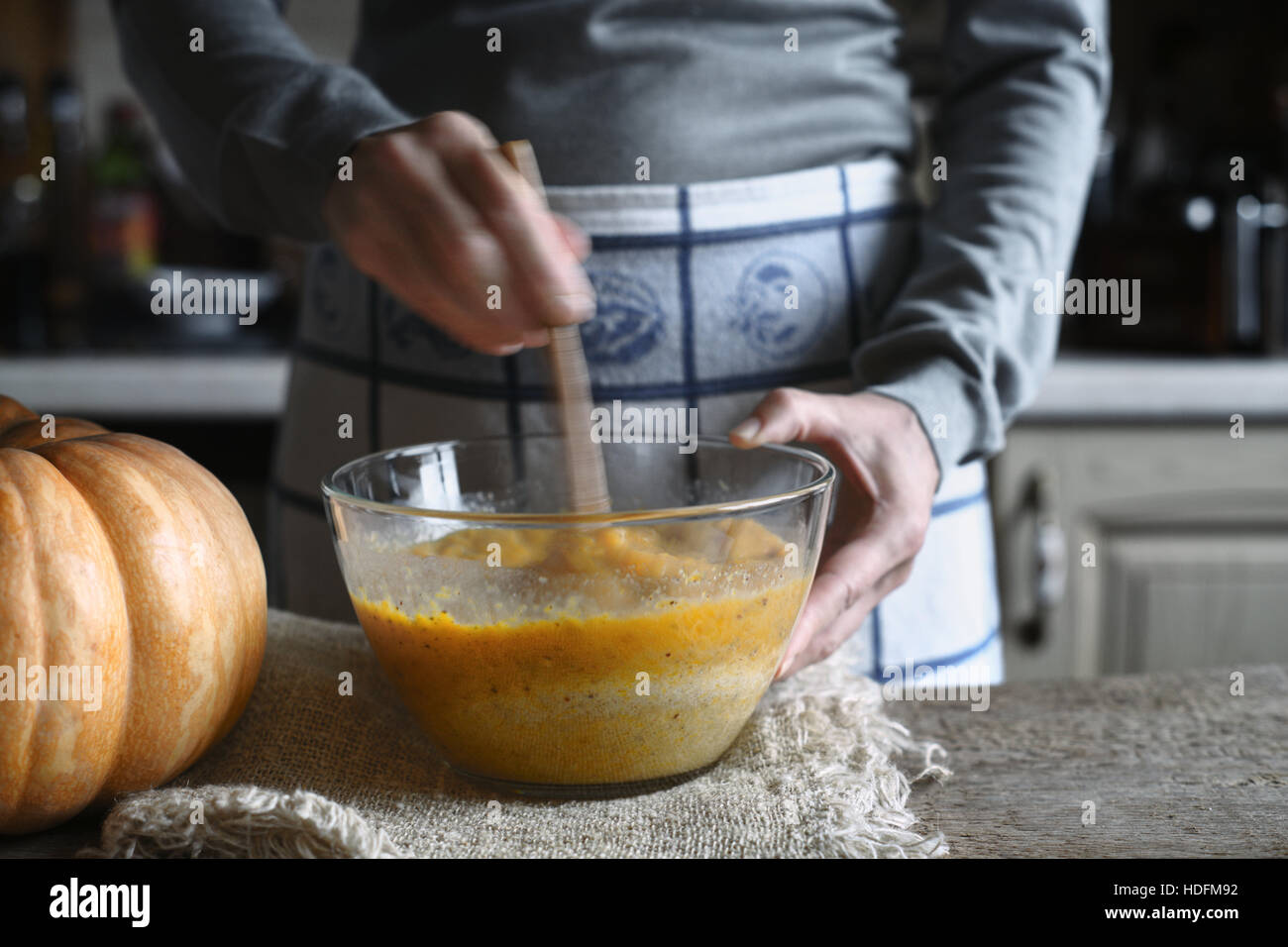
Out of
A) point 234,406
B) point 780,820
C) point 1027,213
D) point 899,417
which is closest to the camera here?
point 780,820

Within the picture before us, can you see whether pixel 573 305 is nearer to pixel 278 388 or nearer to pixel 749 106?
pixel 749 106

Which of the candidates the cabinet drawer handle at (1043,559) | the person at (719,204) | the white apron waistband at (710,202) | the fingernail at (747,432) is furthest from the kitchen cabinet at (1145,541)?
the fingernail at (747,432)

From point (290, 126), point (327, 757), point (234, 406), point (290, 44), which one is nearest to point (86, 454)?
point (327, 757)

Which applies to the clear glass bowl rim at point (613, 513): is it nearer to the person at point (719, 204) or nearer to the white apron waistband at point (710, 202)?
the person at point (719, 204)

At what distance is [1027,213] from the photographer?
0.76m

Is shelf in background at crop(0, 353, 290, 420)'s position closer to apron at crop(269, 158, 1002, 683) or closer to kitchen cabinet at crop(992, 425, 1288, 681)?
apron at crop(269, 158, 1002, 683)

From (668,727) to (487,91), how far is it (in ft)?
1.55

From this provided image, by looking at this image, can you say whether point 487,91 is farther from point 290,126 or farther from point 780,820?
point 780,820

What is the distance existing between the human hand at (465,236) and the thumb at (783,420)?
100 millimetres

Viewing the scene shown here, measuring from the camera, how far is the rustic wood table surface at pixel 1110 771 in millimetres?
431

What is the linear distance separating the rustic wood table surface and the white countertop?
2.54 ft

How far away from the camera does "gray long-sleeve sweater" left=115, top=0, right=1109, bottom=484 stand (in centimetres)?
70

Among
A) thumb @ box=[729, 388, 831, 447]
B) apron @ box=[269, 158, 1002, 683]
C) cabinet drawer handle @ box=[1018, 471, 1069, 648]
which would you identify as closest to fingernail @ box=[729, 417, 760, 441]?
thumb @ box=[729, 388, 831, 447]

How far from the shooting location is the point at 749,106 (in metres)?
0.78
